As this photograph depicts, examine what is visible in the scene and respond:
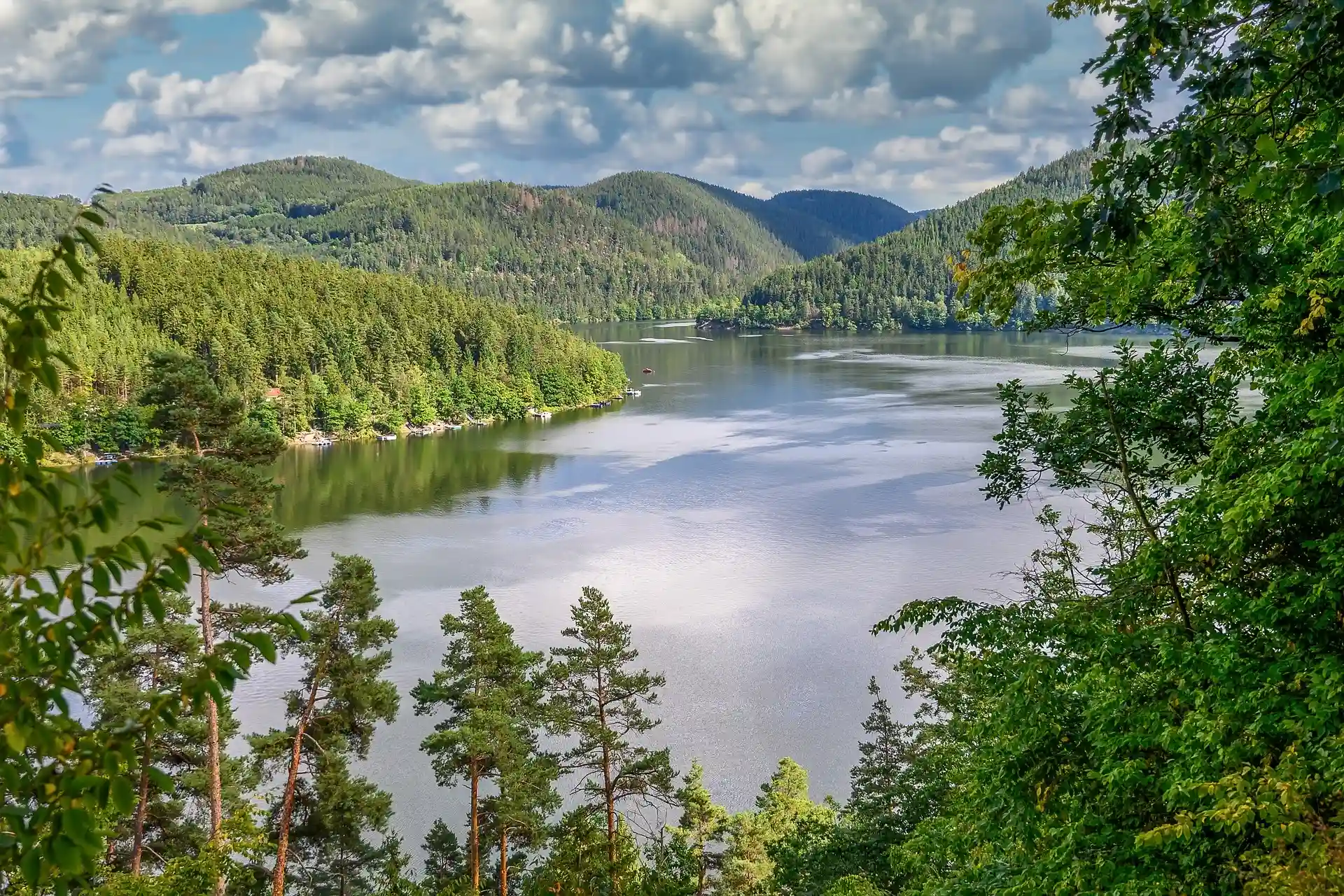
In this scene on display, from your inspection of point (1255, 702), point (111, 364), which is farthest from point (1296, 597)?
point (111, 364)

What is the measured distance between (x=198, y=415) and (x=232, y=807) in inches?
260

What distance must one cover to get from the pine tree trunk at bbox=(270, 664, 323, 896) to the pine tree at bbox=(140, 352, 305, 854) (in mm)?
957

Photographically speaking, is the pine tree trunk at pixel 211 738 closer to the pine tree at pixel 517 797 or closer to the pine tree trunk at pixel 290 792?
the pine tree trunk at pixel 290 792

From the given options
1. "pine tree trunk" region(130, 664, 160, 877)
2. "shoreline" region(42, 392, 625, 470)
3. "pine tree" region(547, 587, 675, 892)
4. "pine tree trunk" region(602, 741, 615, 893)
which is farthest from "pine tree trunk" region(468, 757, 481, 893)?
"shoreline" region(42, 392, 625, 470)

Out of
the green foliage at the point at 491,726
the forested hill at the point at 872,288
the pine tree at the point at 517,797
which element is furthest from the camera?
the forested hill at the point at 872,288

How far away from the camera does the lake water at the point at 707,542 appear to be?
2438 cm

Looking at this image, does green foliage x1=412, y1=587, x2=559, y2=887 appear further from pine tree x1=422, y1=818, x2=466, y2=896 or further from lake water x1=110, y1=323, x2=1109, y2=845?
lake water x1=110, y1=323, x2=1109, y2=845

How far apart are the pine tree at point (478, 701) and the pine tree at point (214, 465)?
10.4ft

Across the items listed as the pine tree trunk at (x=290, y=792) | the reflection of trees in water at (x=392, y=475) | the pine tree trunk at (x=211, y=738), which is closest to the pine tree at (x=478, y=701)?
the pine tree trunk at (x=290, y=792)

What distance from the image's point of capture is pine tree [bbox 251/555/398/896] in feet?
53.3

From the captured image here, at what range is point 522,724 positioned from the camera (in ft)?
58.3

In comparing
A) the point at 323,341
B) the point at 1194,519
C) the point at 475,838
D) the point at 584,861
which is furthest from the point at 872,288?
the point at 1194,519

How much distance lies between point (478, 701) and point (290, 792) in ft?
10.3

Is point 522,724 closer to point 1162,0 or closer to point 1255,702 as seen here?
point 1255,702
